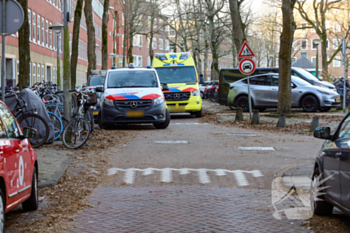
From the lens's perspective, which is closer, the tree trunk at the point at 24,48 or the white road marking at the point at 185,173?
the white road marking at the point at 185,173

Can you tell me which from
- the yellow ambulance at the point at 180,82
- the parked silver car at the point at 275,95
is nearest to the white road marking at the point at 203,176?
the yellow ambulance at the point at 180,82

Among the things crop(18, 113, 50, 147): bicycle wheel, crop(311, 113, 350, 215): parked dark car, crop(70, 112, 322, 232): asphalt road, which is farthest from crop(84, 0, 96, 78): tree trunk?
crop(311, 113, 350, 215): parked dark car

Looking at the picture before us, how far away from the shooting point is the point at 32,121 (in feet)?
39.9

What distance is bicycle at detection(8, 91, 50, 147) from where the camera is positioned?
39.5ft

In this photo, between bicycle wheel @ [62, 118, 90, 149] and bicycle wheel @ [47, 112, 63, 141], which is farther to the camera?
bicycle wheel @ [47, 112, 63, 141]

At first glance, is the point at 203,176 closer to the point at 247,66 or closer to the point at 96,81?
the point at 247,66

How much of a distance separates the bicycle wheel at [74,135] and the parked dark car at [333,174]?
6.95m

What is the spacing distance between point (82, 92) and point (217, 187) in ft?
21.0

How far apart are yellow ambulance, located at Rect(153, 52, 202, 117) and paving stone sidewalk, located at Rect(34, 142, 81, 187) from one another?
10.9 m

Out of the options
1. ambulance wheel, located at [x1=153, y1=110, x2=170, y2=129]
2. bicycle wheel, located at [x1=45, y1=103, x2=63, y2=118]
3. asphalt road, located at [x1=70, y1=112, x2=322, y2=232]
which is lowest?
asphalt road, located at [x1=70, y1=112, x2=322, y2=232]

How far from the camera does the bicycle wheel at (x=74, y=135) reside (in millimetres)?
12391

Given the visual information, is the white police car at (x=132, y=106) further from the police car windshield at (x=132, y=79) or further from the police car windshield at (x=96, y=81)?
the police car windshield at (x=96, y=81)

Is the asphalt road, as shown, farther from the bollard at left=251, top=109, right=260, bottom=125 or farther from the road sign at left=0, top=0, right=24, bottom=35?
the bollard at left=251, top=109, right=260, bottom=125

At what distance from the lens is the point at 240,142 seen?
1400 centimetres
